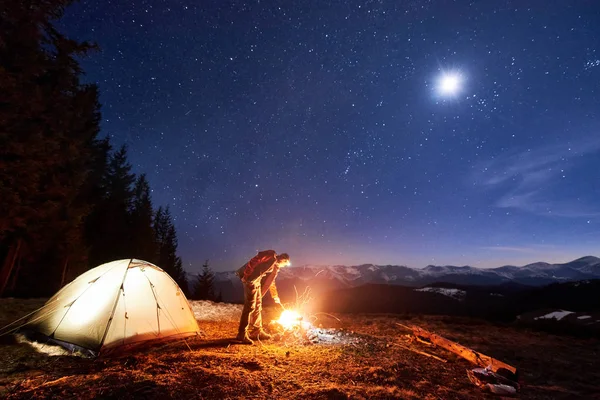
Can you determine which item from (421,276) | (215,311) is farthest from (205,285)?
(421,276)

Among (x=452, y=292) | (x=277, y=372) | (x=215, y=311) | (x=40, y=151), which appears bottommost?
(x=452, y=292)

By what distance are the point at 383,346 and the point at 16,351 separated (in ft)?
32.0

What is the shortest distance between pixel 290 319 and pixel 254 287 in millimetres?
2872

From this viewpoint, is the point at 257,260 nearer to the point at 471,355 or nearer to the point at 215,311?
the point at 471,355

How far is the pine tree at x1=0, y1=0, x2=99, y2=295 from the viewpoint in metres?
12.0

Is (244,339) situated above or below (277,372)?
above

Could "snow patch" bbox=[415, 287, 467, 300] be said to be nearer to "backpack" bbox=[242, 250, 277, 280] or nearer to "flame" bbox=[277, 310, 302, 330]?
"flame" bbox=[277, 310, 302, 330]

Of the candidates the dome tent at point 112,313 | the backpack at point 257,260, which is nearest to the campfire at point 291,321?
the backpack at point 257,260

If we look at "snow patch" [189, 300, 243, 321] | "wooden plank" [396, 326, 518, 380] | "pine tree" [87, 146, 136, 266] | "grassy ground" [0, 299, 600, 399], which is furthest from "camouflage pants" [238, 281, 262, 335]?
"pine tree" [87, 146, 136, 266]

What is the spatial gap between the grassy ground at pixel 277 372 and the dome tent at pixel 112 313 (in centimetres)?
40

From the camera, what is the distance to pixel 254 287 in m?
8.69

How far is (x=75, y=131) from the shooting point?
1898cm

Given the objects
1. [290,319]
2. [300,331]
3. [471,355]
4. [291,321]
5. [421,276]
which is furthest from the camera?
[421,276]

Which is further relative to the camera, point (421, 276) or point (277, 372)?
point (421, 276)
